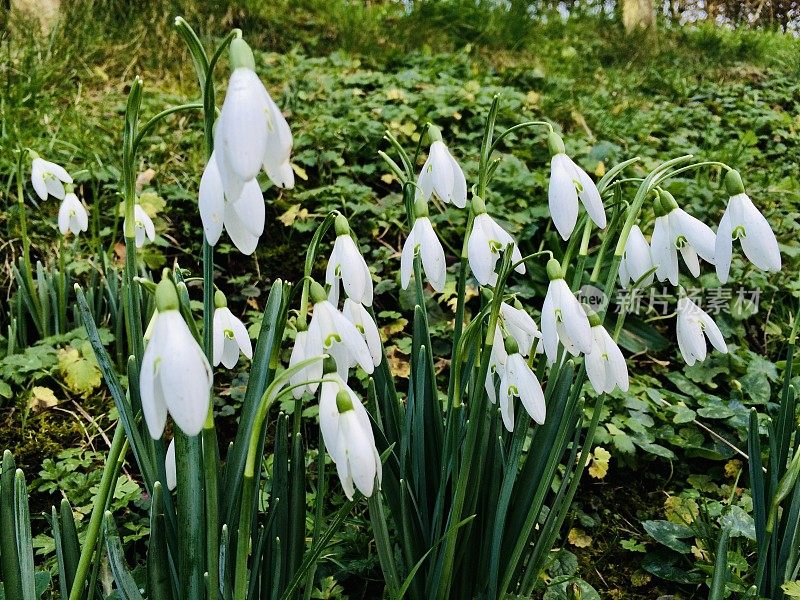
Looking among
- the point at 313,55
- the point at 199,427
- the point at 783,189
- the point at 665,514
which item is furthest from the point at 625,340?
the point at 313,55

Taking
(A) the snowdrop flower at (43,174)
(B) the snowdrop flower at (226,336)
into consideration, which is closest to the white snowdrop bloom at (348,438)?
(B) the snowdrop flower at (226,336)

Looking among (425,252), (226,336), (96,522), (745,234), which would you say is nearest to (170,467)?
(96,522)

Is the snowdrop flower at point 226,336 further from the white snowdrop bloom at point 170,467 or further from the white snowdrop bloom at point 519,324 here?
the white snowdrop bloom at point 519,324

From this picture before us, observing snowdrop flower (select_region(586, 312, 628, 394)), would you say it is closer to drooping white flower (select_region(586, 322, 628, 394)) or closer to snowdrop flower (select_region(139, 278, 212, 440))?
drooping white flower (select_region(586, 322, 628, 394))

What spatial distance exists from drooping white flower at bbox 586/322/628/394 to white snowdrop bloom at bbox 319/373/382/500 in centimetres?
47

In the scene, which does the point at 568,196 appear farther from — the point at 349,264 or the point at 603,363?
the point at 349,264

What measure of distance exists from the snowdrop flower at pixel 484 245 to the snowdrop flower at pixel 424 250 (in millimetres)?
60

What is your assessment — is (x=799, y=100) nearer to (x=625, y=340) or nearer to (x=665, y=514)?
(x=625, y=340)

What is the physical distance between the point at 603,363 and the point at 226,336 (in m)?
0.68

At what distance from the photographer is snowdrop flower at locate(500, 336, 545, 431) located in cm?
116

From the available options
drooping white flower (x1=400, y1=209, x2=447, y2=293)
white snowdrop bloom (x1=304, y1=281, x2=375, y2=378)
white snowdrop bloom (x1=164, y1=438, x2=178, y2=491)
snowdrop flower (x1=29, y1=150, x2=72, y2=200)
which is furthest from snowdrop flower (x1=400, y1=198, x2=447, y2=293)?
snowdrop flower (x1=29, y1=150, x2=72, y2=200)

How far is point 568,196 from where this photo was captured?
1.21m

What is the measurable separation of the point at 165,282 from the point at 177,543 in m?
0.53

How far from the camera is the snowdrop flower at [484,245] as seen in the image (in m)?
1.26
